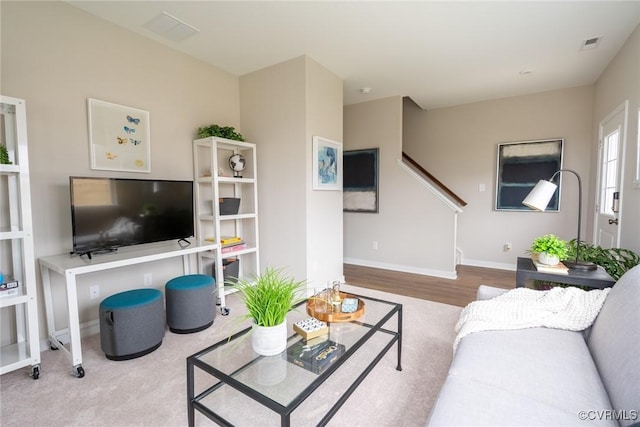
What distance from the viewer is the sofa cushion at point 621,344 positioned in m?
0.96

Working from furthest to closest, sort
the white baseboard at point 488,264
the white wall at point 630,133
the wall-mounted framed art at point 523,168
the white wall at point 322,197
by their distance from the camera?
1. the white baseboard at point 488,264
2. the wall-mounted framed art at point 523,168
3. the white wall at point 322,197
4. the white wall at point 630,133

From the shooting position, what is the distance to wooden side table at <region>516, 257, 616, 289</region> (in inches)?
69.1

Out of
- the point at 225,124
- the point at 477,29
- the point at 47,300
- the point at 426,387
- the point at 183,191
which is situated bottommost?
the point at 426,387

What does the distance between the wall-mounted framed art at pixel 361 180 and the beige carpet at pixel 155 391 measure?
2585 mm

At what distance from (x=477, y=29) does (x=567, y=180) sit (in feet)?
9.02

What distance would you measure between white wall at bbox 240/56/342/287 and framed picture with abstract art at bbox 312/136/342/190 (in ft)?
0.30

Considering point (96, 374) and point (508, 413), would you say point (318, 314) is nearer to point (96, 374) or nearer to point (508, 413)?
point (508, 413)

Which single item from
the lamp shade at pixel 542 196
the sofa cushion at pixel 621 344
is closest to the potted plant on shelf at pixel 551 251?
the lamp shade at pixel 542 196

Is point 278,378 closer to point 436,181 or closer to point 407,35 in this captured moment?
point 407,35

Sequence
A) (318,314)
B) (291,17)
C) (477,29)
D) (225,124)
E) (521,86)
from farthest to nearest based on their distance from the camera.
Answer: (521,86)
(225,124)
(477,29)
(291,17)
(318,314)

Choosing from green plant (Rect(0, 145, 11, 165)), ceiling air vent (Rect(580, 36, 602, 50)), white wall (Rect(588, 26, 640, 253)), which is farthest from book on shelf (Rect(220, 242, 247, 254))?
ceiling air vent (Rect(580, 36, 602, 50))

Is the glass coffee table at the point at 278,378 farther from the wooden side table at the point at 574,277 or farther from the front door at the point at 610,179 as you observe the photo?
the front door at the point at 610,179

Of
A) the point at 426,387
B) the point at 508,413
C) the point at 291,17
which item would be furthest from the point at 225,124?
the point at 508,413

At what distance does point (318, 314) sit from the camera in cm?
166
